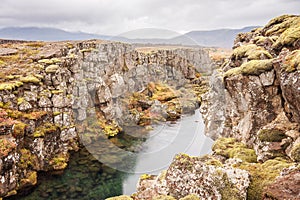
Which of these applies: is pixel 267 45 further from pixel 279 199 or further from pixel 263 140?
pixel 279 199

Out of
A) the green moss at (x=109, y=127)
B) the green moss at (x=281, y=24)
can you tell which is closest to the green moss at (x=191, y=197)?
the green moss at (x=281, y=24)

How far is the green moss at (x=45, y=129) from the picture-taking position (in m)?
38.3

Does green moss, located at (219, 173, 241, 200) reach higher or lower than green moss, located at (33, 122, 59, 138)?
higher

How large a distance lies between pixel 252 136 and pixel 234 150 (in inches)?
105

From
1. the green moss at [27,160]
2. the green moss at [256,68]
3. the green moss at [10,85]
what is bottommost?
the green moss at [27,160]

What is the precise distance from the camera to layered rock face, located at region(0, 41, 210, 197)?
33.5 metres

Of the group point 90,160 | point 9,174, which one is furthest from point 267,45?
point 9,174

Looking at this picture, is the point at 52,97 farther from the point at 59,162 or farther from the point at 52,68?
the point at 59,162

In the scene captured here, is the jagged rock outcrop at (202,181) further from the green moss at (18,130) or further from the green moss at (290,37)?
the green moss at (18,130)

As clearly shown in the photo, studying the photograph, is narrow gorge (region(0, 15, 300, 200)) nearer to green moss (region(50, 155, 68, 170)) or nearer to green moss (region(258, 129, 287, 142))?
green moss (region(258, 129, 287, 142))

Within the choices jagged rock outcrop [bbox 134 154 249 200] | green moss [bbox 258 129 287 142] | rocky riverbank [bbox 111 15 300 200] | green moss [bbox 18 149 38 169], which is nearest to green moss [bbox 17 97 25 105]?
green moss [bbox 18 149 38 169]

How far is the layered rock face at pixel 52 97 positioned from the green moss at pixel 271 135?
2881cm

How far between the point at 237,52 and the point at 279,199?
23240mm

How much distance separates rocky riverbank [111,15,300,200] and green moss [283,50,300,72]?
26mm
